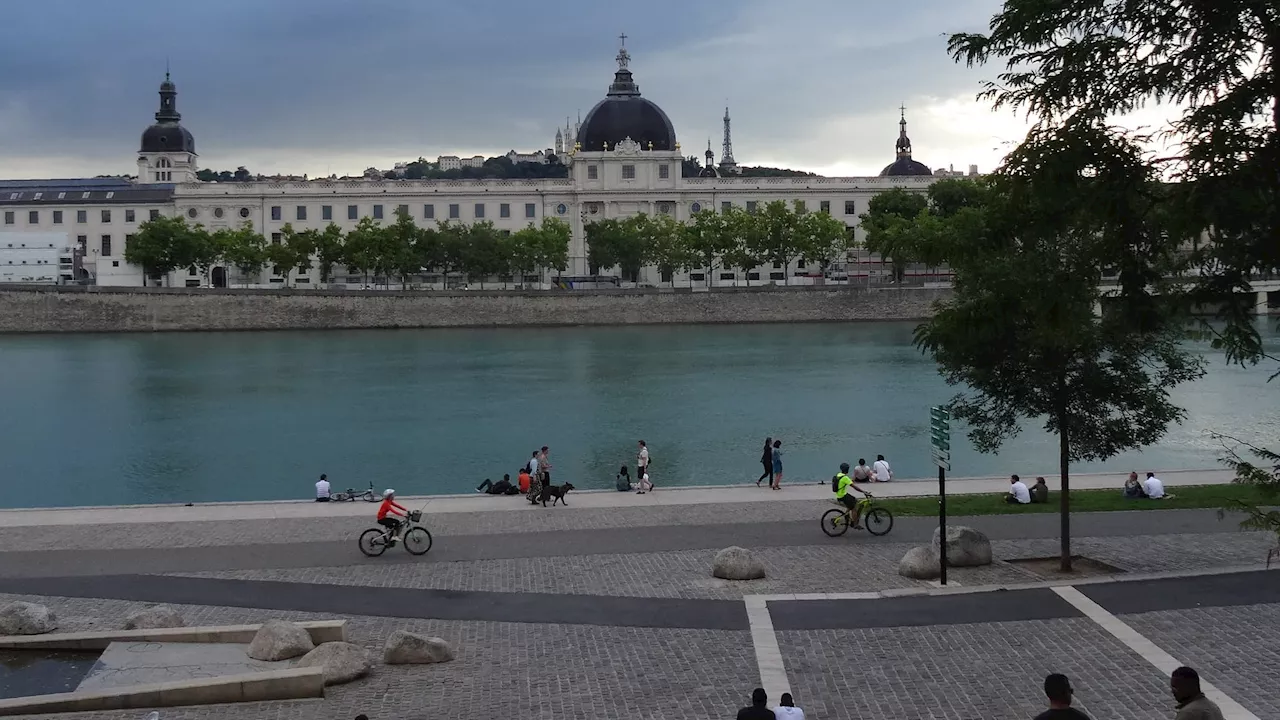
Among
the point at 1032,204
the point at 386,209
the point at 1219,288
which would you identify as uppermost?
the point at 386,209

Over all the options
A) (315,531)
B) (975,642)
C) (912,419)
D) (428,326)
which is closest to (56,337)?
(428,326)

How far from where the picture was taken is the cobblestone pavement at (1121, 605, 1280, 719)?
13461 millimetres

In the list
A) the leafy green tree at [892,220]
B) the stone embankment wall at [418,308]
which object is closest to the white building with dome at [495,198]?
the leafy green tree at [892,220]

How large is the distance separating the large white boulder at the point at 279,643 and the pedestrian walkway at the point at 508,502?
10.1m

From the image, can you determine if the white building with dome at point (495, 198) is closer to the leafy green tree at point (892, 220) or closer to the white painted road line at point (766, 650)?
the leafy green tree at point (892, 220)

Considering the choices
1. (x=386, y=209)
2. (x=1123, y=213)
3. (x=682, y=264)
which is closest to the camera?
(x=1123, y=213)

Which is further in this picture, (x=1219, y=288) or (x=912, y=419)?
(x=912, y=419)

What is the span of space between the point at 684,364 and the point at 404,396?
18.2 meters

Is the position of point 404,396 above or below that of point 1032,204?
below

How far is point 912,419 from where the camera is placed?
4938 cm

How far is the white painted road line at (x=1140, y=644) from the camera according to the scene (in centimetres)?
1288

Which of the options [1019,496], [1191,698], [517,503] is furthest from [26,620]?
[1019,496]

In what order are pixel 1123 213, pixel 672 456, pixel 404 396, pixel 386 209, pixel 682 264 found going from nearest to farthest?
pixel 1123 213 < pixel 672 456 < pixel 404 396 < pixel 682 264 < pixel 386 209

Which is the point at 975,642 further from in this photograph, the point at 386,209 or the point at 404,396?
the point at 386,209
